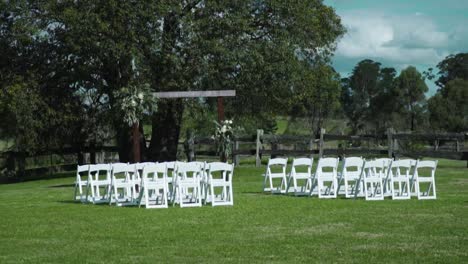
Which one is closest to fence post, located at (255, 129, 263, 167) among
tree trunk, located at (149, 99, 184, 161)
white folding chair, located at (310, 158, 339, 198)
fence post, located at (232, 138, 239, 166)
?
fence post, located at (232, 138, 239, 166)

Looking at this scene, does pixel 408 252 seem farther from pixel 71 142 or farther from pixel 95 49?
pixel 71 142

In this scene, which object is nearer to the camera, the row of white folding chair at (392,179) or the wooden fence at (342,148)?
the row of white folding chair at (392,179)

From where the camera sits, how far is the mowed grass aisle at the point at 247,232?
10.4 meters

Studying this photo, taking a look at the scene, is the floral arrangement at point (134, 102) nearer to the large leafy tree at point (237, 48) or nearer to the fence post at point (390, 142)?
the large leafy tree at point (237, 48)

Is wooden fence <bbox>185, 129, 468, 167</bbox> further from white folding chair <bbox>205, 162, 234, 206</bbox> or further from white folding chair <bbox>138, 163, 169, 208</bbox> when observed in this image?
white folding chair <bbox>138, 163, 169, 208</bbox>

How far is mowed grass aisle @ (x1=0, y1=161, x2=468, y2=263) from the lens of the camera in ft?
34.1

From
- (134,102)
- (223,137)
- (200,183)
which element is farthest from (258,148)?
(200,183)

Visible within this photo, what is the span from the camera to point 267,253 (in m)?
10.5

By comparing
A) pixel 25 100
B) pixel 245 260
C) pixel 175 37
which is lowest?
pixel 245 260

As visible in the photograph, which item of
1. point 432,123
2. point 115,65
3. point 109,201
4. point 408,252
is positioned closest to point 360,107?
point 432,123

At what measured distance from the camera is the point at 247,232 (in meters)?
12.8

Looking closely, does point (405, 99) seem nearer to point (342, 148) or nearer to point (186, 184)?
point (342, 148)

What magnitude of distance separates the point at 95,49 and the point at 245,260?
22.7m

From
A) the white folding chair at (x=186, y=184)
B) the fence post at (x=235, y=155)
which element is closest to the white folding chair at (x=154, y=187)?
the white folding chair at (x=186, y=184)
